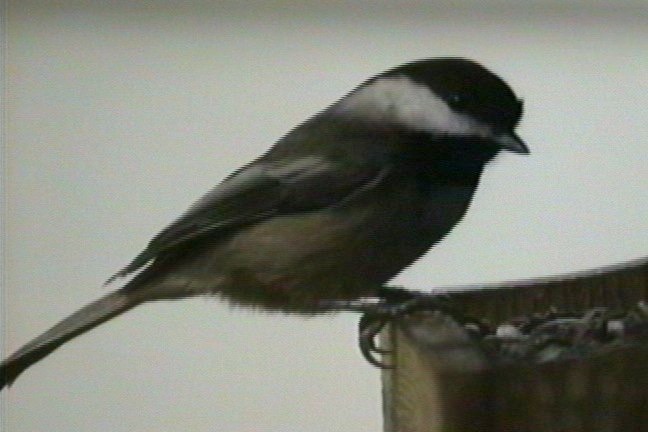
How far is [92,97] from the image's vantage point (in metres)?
0.93

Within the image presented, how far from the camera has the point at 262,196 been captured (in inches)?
36.8

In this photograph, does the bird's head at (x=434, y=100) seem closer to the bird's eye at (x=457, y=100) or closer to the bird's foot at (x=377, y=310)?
the bird's eye at (x=457, y=100)

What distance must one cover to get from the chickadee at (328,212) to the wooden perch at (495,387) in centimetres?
11

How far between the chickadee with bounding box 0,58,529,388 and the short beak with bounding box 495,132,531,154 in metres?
0.03

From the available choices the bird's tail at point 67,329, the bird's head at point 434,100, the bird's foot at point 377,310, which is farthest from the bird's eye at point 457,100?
the bird's tail at point 67,329

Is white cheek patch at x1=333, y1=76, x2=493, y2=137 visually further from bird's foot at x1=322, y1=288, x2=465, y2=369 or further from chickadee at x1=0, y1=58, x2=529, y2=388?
bird's foot at x1=322, y1=288, x2=465, y2=369

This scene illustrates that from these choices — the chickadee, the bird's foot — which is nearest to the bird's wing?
the chickadee

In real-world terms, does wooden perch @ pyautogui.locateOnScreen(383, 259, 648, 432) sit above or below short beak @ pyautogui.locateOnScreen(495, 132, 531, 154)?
below

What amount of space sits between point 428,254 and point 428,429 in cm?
24

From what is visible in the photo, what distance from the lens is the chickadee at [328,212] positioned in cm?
93

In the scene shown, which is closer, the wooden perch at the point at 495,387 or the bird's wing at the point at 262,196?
the wooden perch at the point at 495,387

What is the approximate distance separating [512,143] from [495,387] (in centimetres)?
36

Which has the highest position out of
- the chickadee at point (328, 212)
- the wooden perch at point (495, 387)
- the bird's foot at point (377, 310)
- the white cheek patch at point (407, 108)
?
the white cheek patch at point (407, 108)

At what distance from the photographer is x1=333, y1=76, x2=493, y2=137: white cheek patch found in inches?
38.0
